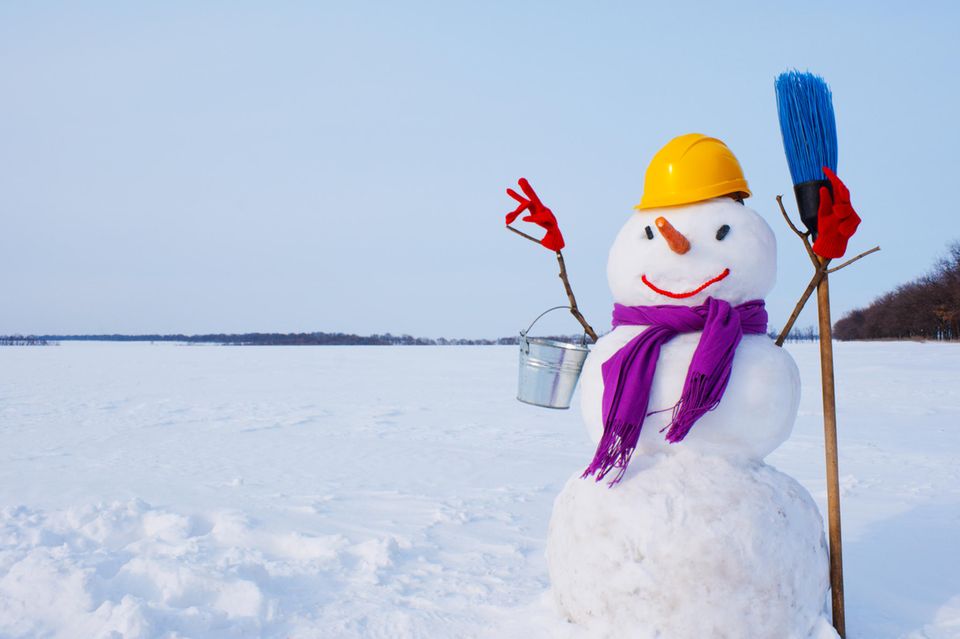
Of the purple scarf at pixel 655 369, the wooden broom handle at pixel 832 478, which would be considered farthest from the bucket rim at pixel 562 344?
the wooden broom handle at pixel 832 478

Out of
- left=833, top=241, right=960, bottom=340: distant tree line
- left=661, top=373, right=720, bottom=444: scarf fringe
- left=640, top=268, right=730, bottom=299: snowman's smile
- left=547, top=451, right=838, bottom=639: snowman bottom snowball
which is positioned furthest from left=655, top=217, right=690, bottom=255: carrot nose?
left=833, top=241, right=960, bottom=340: distant tree line

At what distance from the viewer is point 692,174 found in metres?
2.73

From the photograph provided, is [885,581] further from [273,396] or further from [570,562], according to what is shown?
[273,396]

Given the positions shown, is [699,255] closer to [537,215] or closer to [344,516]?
[537,215]

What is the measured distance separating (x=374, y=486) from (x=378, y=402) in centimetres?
547

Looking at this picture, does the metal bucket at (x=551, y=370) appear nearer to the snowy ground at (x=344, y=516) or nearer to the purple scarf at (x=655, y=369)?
the purple scarf at (x=655, y=369)

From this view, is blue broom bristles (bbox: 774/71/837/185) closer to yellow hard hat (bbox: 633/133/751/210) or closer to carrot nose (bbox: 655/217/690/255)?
yellow hard hat (bbox: 633/133/751/210)

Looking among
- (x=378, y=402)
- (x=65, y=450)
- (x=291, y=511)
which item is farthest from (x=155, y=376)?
(x=291, y=511)

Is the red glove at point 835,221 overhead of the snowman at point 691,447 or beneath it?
overhead

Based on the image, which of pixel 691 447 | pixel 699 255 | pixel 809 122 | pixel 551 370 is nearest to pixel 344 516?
pixel 551 370

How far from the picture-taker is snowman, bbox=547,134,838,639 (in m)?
2.44

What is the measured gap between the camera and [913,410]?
31.4 ft

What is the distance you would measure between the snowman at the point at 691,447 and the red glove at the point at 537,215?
40cm

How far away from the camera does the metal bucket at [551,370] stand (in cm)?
296
